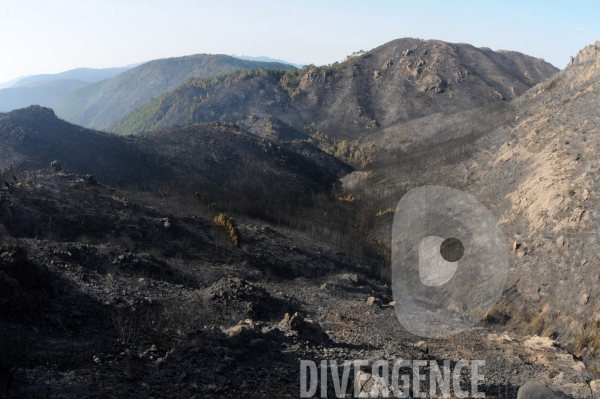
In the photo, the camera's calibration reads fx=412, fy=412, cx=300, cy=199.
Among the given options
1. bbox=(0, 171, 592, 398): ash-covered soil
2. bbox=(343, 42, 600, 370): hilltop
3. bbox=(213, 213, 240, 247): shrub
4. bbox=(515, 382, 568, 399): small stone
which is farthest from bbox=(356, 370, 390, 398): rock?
bbox=(213, 213, 240, 247): shrub

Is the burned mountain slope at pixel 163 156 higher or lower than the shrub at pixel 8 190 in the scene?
higher

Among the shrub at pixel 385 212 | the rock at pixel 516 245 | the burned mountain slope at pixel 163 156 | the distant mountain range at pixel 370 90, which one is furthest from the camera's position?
the distant mountain range at pixel 370 90

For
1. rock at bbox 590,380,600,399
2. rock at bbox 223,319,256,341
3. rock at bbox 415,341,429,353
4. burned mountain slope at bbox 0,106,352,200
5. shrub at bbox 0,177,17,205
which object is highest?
burned mountain slope at bbox 0,106,352,200

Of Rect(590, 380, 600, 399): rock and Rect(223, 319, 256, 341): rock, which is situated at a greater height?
Rect(223, 319, 256, 341): rock

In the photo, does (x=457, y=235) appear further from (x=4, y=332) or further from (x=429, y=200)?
(x=4, y=332)

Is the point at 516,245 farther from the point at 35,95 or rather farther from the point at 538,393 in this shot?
the point at 35,95

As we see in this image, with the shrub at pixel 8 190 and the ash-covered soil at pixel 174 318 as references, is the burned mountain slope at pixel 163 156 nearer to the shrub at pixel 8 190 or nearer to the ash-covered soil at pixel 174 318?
the ash-covered soil at pixel 174 318

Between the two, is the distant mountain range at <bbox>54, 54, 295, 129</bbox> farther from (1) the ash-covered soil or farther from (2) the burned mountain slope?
(1) the ash-covered soil

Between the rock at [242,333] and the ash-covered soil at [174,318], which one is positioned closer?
the ash-covered soil at [174,318]

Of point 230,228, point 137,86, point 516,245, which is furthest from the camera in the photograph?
point 137,86

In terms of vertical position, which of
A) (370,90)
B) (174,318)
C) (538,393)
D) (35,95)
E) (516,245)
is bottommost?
(538,393)

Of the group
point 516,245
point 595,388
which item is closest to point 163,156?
point 516,245

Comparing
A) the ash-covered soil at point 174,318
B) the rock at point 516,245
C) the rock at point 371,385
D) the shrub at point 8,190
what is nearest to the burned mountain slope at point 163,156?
the ash-covered soil at point 174,318
